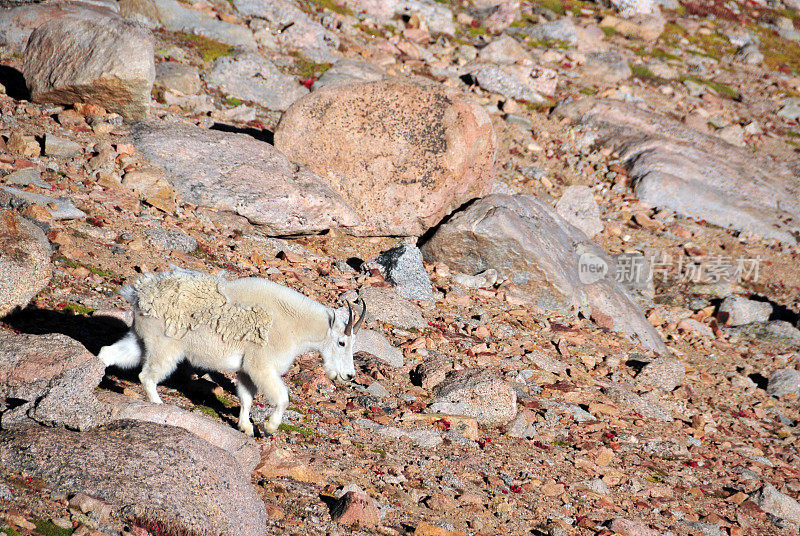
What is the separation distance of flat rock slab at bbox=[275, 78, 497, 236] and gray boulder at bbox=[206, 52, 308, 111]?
523 cm

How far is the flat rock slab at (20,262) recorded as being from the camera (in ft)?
28.7

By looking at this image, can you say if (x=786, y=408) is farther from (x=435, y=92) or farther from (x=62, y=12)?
(x=62, y=12)

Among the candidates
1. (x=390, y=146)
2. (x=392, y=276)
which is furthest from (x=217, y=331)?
(x=390, y=146)

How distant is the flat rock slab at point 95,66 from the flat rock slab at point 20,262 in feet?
21.8

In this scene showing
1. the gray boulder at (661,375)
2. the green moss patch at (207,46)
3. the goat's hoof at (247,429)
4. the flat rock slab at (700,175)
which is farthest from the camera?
→ the green moss patch at (207,46)

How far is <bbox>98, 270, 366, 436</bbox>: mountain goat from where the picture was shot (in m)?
7.71

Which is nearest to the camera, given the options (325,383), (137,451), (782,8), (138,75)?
(137,451)

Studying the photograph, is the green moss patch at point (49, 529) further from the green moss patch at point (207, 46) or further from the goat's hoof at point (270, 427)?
the green moss patch at point (207, 46)

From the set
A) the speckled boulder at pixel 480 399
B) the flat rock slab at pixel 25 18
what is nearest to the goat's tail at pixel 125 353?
the speckled boulder at pixel 480 399

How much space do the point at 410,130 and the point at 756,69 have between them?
97.6 ft

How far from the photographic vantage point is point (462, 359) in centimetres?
1236

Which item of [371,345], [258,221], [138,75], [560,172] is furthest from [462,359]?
[560,172]

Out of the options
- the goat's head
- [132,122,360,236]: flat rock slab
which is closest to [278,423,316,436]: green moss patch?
the goat's head

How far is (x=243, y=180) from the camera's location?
47.2 feet
